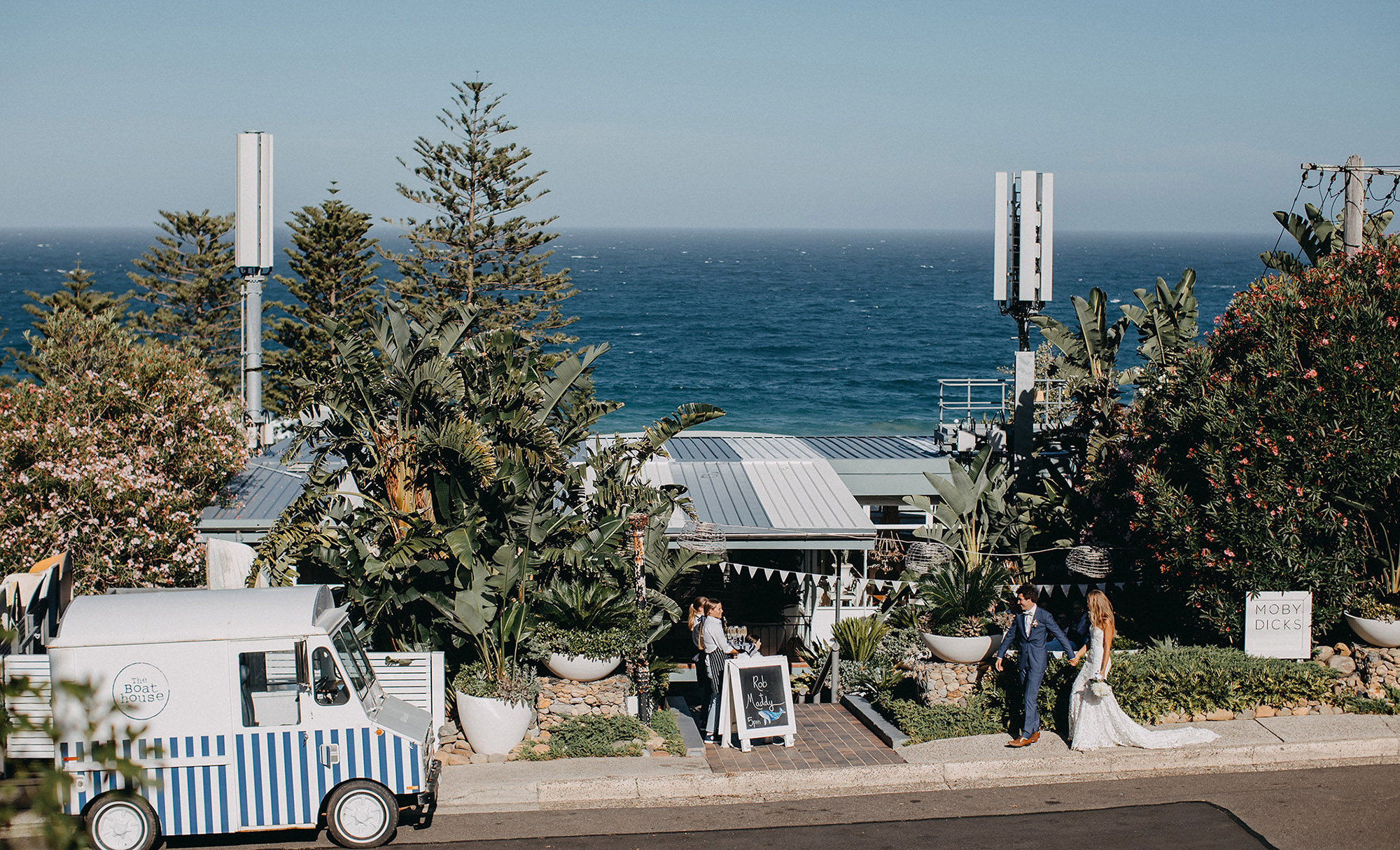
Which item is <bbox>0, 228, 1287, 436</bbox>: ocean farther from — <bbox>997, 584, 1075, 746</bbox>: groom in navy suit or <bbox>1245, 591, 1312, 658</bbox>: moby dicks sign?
<bbox>997, 584, 1075, 746</bbox>: groom in navy suit

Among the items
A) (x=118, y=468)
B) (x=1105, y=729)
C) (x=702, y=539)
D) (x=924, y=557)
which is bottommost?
(x=1105, y=729)

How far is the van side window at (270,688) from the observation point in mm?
8180

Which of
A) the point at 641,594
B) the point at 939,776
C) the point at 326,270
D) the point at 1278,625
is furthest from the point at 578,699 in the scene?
the point at 326,270

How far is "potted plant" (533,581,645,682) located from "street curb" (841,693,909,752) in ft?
7.25

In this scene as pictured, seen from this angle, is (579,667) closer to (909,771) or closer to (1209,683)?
(909,771)

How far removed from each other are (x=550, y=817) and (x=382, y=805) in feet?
4.31

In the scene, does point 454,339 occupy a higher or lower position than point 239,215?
lower

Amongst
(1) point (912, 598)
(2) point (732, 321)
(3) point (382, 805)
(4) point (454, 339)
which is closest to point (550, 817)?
(3) point (382, 805)

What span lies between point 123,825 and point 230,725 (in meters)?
0.98

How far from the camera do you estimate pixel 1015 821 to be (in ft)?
28.7

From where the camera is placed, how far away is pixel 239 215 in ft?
61.9

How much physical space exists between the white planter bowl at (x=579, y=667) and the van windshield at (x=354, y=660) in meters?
2.08

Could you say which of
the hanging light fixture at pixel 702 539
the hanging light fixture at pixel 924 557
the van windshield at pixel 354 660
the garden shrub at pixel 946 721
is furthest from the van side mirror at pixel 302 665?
the hanging light fixture at pixel 924 557

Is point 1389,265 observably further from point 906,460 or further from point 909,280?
point 909,280
